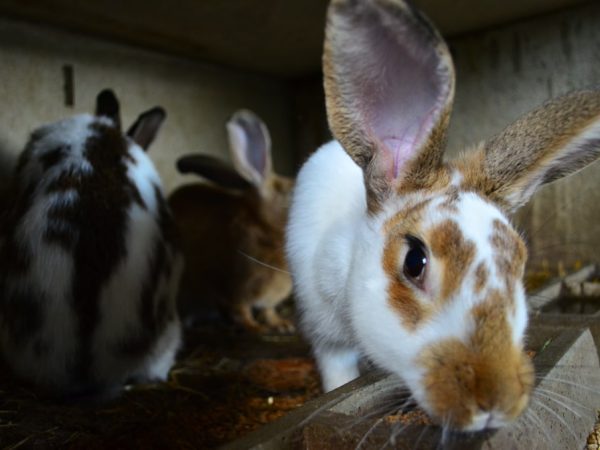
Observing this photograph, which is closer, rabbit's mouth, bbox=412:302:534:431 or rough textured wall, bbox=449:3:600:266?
rabbit's mouth, bbox=412:302:534:431

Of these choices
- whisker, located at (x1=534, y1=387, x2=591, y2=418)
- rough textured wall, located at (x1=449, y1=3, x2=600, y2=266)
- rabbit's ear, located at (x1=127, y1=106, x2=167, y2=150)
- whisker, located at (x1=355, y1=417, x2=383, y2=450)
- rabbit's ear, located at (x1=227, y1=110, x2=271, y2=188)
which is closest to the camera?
whisker, located at (x1=355, y1=417, x2=383, y2=450)

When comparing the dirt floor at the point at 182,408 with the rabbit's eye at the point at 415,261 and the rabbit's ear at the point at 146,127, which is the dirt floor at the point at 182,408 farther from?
the rabbit's ear at the point at 146,127

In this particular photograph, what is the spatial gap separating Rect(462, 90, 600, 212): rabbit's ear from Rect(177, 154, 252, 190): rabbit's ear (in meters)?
3.00

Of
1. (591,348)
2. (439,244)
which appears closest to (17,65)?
(439,244)

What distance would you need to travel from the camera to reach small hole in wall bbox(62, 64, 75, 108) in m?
4.58

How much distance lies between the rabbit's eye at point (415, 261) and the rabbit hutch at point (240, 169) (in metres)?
0.39

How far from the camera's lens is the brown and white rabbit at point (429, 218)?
1675 millimetres

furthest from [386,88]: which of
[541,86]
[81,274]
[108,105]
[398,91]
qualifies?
[541,86]

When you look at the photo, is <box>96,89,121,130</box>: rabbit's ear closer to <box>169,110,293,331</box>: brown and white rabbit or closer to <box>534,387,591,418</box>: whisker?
<box>169,110,293,331</box>: brown and white rabbit

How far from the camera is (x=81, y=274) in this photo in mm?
2955

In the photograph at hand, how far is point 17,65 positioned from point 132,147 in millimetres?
1173

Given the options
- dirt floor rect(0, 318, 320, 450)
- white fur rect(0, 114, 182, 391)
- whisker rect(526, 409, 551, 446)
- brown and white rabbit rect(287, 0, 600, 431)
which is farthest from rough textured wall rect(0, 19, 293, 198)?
whisker rect(526, 409, 551, 446)

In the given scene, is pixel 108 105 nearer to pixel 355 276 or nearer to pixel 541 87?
pixel 355 276

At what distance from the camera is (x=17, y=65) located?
4234mm
